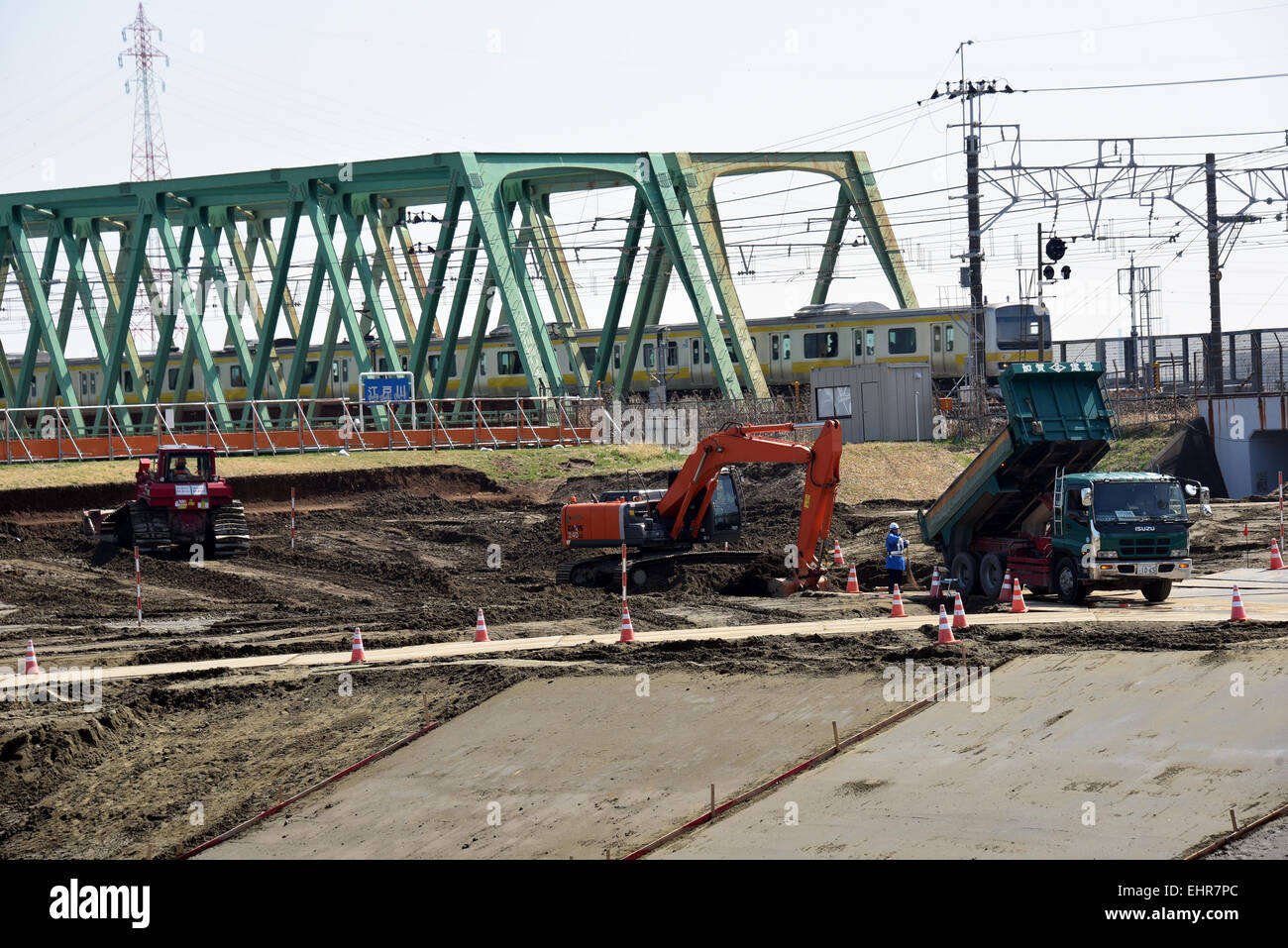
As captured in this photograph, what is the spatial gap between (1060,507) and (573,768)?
34.0ft

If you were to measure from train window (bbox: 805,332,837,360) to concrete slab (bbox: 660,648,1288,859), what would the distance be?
35787 mm

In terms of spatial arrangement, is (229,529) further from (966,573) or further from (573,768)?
(573,768)

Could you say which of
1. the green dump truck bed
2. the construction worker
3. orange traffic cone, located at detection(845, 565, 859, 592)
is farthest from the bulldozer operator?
the green dump truck bed

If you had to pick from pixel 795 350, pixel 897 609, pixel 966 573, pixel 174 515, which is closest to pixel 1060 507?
pixel 966 573

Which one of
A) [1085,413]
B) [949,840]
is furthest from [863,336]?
[949,840]

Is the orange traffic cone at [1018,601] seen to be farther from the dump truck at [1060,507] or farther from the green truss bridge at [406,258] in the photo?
the green truss bridge at [406,258]

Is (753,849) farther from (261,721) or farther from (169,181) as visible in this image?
(169,181)

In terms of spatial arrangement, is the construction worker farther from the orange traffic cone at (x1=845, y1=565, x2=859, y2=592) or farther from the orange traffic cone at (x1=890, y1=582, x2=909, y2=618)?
the orange traffic cone at (x1=890, y1=582, x2=909, y2=618)

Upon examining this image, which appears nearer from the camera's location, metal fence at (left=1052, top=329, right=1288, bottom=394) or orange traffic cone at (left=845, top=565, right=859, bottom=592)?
orange traffic cone at (left=845, top=565, right=859, bottom=592)

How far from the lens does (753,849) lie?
37.2 ft

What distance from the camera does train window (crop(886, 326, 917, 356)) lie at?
4909 centimetres

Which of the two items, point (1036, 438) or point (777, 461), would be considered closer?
point (1036, 438)

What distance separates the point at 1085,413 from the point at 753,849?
42.3ft

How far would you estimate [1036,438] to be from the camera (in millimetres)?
21938
